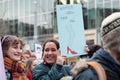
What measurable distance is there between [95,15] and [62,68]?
2591 cm

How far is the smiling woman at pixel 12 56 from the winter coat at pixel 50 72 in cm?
33

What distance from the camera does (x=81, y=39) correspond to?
514 cm

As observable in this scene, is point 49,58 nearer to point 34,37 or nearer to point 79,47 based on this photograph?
point 79,47

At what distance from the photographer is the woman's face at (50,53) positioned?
4.34 metres

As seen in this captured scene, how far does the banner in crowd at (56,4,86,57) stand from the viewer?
5.02m

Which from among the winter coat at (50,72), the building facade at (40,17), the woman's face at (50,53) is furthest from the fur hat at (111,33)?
the building facade at (40,17)

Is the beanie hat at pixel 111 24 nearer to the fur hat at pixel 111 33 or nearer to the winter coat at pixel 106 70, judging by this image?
the fur hat at pixel 111 33

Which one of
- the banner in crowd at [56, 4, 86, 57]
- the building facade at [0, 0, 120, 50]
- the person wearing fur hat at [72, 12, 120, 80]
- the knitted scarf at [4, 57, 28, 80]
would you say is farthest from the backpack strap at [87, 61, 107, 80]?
the building facade at [0, 0, 120, 50]

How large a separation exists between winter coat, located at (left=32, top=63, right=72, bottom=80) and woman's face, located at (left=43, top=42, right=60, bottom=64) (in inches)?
2.4

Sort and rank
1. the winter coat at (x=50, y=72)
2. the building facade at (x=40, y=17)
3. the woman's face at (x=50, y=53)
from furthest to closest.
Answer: the building facade at (x=40, y=17) < the woman's face at (x=50, y=53) < the winter coat at (x=50, y=72)

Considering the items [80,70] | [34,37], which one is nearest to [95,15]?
[34,37]

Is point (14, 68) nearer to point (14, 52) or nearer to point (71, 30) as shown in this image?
point (14, 52)

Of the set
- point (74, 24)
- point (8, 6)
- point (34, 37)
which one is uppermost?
point (74, 24)

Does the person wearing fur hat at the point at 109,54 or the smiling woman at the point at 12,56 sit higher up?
the person wearing fur hat at the point at 109,54
